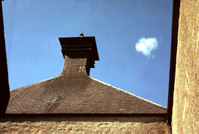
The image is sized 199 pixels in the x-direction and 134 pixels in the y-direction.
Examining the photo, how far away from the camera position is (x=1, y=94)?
486 cm

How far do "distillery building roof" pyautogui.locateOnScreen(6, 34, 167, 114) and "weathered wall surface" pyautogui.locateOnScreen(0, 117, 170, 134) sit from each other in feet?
0.91

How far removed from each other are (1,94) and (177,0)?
4285 millimetres

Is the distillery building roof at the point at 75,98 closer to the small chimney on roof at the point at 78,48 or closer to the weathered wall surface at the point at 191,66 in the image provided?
the small chimney on roof at the point at 78,48

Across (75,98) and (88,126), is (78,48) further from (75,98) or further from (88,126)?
(88,126)

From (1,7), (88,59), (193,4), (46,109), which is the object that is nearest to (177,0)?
(193,4)

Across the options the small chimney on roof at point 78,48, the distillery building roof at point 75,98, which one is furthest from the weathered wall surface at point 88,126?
the small chimney on roof at point 78,48

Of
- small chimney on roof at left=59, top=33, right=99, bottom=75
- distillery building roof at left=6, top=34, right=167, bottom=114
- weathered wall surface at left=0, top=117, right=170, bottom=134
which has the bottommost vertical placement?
weathered wall surface at left=0, top=117, right=170, bottom=134

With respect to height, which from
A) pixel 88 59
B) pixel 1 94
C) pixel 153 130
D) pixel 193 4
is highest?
pixel 193 4

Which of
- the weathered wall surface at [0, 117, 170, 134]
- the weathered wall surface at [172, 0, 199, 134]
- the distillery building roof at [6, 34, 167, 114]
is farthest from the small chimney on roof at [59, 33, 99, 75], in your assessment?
the weathered wall surface at [172, 0, 199, 134]

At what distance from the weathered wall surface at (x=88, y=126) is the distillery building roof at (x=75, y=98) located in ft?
0.91

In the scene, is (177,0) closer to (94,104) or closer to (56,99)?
(94,104)

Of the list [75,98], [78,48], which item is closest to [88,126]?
[75,98]

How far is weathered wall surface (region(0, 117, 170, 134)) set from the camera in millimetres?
6445

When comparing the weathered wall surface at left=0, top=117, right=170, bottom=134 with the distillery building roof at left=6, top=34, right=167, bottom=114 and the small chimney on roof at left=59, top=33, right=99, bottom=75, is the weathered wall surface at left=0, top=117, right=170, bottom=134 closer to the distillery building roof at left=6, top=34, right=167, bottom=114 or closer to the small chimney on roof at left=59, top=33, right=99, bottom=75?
the distillery building roof at left=6, top=34, right=167, bottom=114
